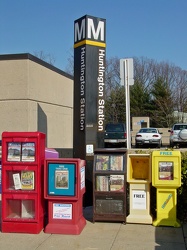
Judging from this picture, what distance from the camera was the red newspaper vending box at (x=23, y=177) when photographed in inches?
237

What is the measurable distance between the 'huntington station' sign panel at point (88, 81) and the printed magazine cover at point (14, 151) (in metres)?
2.26

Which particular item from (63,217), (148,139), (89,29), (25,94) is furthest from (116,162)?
(148,139)

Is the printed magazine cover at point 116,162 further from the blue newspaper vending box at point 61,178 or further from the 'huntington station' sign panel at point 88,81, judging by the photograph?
the 'huntington station' sign panel at point 88,81

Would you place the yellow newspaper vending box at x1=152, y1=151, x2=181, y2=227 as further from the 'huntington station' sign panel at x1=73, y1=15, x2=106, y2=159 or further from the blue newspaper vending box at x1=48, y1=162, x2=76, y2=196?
the 'huntington station' sign panel at x1=73, y1=15, x2=106, y2=159

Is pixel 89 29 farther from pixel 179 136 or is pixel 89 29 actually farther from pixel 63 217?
pixel 179 136

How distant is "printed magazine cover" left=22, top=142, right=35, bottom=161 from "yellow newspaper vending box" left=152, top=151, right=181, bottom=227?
2.20 metres

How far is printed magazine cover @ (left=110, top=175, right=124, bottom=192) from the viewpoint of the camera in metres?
6.54

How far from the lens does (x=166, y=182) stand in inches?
251

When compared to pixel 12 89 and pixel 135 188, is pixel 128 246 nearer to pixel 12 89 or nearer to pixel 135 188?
pixel 135 188

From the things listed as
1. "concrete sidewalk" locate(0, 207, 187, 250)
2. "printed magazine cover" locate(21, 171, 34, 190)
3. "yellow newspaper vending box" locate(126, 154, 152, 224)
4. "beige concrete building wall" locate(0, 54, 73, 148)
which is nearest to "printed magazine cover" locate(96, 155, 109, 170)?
"yellow newspaper vending box" locate(126, 154, 152, 224)

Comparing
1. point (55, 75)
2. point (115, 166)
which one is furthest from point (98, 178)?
point (55, 75)

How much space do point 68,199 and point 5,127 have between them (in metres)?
7.40

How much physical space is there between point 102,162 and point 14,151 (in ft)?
5.59

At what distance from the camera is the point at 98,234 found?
6.00m
